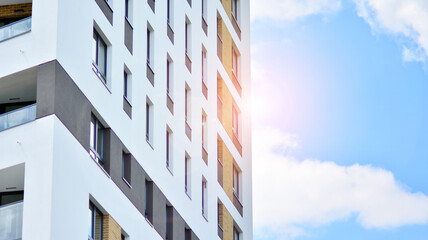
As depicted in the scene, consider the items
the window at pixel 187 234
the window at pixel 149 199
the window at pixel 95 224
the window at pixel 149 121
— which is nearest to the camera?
the window at pixel 95 224

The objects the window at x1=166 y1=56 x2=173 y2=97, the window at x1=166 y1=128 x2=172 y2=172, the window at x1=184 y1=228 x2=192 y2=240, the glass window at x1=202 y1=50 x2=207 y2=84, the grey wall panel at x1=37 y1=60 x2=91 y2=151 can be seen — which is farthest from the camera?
the glass window at x1=202 y1=50 x2=207 y2=84

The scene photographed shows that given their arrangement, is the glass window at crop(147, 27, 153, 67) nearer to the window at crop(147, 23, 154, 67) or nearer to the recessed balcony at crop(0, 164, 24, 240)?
the window at crop(147, 23, 154, 67)

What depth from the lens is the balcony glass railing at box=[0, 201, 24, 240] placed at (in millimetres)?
38781

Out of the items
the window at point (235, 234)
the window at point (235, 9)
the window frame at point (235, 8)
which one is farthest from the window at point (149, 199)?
the window at point (235, 9)

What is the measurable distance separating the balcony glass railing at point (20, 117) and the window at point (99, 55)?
4.88m

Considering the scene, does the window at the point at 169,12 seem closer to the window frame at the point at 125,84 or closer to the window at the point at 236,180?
the window frame at the point at 125,84

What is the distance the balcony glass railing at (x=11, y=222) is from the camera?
38781mm

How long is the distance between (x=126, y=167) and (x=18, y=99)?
17.4ft

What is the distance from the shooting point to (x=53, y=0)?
4178cm

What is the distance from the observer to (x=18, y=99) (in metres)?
44.6

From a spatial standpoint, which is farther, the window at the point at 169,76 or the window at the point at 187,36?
the window at the point at 187,36

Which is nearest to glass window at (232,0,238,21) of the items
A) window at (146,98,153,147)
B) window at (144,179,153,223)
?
window at (146,98,153,147)

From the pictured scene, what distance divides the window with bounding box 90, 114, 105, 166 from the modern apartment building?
7 centimetres

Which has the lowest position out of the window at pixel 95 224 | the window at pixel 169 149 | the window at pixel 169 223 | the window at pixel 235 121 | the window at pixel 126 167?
the window at pixel 95 224
